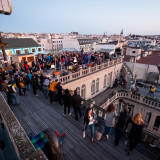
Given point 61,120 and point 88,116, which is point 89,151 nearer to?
point 88,116

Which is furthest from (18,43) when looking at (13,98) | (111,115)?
(111,115)

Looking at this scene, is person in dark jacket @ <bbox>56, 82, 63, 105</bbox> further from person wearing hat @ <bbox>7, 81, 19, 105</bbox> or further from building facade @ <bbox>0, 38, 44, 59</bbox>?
building facade @ <bbox>0, 38, 44, 59</bbox>

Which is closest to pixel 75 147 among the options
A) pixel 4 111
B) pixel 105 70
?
pixel 4 111

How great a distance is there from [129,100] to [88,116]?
628 inches

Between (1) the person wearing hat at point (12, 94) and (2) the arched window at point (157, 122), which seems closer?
(1) the person wearing hat at point (12, 94)

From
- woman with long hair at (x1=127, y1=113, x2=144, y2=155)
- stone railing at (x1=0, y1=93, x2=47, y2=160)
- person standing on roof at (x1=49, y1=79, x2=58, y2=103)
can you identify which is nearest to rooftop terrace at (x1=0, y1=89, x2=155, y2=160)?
person standing on roof at (x1=49, y1=79, x2=58, y2=103)

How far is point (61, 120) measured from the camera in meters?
6.84

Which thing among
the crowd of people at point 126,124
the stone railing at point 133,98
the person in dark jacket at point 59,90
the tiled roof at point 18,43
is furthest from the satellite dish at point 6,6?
the tiled roof at point 18,43

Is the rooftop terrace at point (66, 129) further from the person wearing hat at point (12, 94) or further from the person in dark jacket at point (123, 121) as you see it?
the person in dark jacket at point (123, 121)

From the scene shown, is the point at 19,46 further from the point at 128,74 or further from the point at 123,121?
the point at 123,121

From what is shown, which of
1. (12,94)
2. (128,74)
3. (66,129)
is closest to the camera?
(66,129)

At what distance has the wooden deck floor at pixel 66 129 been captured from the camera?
Answer: 4.87 metres

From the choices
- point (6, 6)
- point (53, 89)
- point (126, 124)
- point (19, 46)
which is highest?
point (6, 6)

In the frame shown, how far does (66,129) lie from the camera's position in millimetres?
6180
